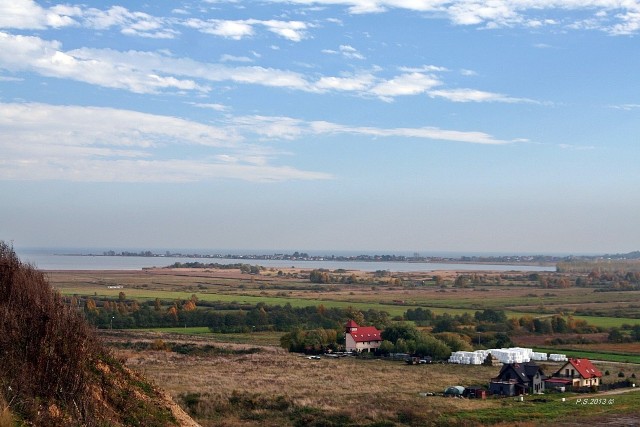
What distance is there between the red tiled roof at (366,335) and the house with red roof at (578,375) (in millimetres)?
20606

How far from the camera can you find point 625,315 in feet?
277

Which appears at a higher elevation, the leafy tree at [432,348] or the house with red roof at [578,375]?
the house with red roof at [578,375]

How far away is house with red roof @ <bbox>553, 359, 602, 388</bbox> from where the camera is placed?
40.5 metres

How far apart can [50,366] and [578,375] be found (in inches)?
1339

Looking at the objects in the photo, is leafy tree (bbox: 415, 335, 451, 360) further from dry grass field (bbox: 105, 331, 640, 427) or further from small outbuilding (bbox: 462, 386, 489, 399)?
small outbuilding (bbox: 462, 386, 489, 399)

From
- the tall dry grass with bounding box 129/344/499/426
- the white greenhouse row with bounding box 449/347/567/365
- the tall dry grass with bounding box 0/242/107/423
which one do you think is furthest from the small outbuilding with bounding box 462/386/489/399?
the tall dry grass with bounding box 0/242/107/423

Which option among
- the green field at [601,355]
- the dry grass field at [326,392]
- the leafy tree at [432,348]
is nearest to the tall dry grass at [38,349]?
the dry grass field at [326,392]

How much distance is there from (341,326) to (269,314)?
663 inches

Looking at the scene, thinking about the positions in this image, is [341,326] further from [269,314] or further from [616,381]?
[616,381]

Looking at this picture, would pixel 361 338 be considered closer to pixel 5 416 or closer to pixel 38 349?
pixel 38 349

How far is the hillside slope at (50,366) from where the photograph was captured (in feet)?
44.1

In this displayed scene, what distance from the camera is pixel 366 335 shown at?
6062cm

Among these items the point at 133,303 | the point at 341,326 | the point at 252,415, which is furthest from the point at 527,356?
the point at 133,303

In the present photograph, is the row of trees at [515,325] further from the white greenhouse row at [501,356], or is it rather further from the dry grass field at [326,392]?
the dry grass field at [326,392]
